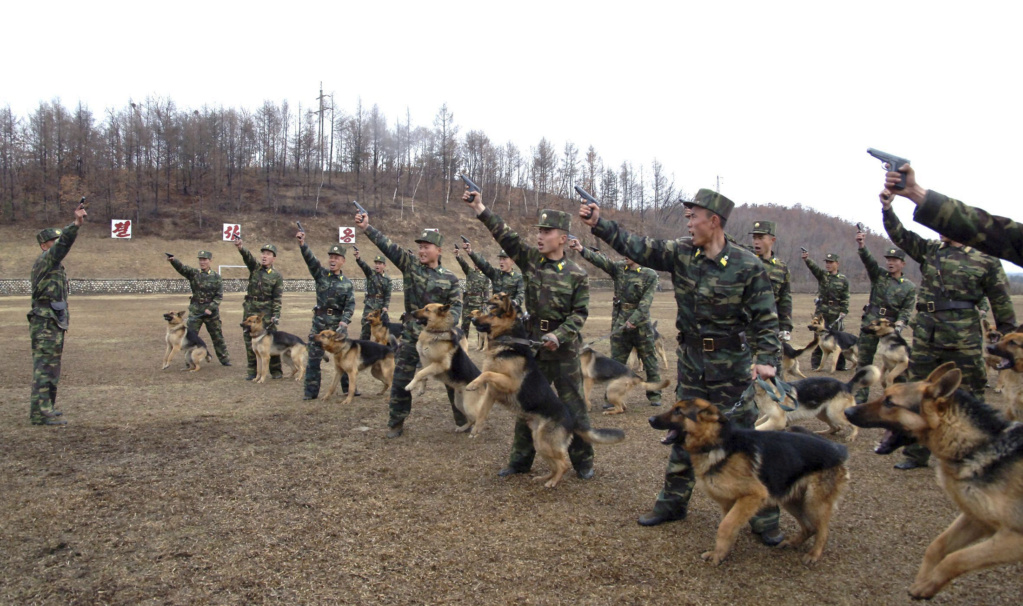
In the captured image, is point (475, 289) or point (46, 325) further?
point (475, 289)

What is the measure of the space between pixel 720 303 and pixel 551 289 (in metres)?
1.80

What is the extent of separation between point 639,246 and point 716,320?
2.76 feet

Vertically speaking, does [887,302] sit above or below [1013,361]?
above

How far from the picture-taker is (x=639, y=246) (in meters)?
4.81

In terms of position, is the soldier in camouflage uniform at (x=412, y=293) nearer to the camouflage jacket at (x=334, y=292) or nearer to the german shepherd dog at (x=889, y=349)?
the camouflage jacket at (x=334, y=292)

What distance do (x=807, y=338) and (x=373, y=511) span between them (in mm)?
18350

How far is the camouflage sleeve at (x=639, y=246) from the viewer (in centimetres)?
475

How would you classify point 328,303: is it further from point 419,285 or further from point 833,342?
point 833,342

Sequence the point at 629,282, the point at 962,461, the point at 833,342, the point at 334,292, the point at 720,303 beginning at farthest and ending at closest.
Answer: the point at 833,342 < the point at 334,292 < the point at 629,282 < the point at 720,303 < the point at 962,461

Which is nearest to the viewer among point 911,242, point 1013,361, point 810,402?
point 1013,361

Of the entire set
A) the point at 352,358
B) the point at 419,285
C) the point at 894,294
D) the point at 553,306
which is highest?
the point at 894,294

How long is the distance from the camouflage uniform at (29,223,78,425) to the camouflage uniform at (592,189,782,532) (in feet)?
24.5

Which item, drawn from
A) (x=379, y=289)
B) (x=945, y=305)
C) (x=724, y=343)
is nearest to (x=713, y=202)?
(x=724, y=343)

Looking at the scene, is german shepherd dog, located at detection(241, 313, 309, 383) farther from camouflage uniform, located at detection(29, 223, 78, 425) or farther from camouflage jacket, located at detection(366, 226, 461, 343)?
camouflage jacket, located at detection(366, 226, 461, 343)
